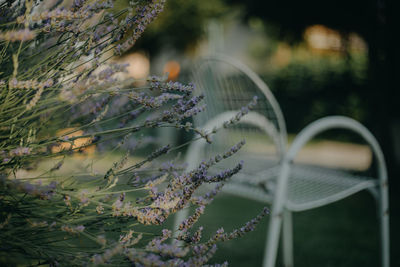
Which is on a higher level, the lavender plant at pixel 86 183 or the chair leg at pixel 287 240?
the chair leg at pixel 287 240

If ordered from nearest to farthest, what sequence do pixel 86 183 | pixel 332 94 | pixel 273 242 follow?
pixel 86 183 → pixel 273 242 → pixel 332 94

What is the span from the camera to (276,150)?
1.80 metres

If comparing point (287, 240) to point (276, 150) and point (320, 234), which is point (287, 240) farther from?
point (320, 234)

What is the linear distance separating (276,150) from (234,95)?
314mm

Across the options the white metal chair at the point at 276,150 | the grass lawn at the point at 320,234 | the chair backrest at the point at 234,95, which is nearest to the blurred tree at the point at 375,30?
the grass lawn at the point at 320,234

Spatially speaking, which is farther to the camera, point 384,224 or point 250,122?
point 384,224

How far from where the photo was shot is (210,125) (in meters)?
1.68

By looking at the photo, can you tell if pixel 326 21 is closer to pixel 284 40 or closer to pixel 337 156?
pixel 284 40

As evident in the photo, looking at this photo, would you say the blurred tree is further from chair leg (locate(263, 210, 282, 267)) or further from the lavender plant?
the lavender plant

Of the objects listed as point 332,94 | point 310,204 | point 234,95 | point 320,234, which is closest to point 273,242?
point 310,204

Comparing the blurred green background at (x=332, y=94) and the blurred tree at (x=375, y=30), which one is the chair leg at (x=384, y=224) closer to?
the blurred green background at (x=332, y=94)

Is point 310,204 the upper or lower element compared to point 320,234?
lower

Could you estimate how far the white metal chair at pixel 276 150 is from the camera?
153 cm

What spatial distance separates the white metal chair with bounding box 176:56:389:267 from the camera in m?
1.53
